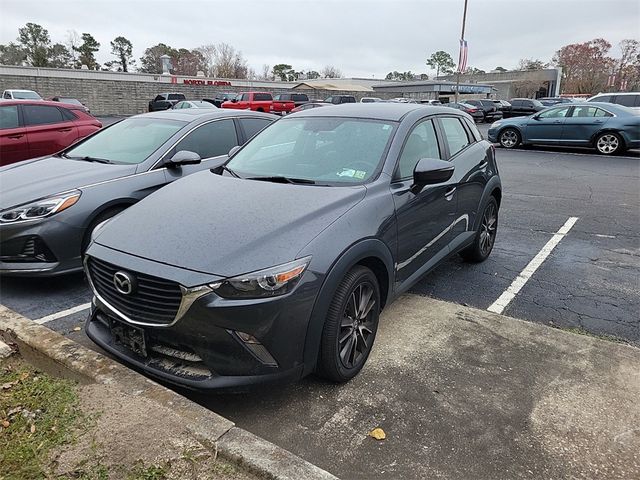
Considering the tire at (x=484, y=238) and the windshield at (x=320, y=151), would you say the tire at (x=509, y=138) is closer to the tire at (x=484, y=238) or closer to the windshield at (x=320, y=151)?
the tire at (x=484, y=238)

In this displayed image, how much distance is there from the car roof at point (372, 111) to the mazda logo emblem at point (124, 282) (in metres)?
2.28

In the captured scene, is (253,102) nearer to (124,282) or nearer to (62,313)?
(62,313)

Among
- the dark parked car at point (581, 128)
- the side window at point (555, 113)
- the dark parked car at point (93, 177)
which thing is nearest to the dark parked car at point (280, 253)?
the dark parked car at point (93, 177)

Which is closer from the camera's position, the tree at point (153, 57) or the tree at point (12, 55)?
the tree at point (12, 55)

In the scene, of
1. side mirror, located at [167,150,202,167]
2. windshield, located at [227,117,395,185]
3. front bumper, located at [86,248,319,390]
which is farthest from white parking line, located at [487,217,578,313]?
side mirror, located at [167,150,202,167]

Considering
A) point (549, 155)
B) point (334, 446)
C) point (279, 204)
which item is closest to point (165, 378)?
point (334, 446)

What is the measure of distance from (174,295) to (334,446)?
1163 millimetres

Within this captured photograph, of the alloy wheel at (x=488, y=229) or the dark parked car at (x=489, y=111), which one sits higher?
the dark parked car at (x=489, y=111)

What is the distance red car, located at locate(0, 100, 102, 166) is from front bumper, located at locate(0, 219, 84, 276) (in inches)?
183

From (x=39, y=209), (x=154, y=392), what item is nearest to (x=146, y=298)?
(x=154, y=392)

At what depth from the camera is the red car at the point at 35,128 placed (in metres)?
7.89

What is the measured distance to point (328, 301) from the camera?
8.73 feet

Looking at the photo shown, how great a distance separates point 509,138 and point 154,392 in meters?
16.3

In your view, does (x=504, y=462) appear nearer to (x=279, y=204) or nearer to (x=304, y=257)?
(x=304, y=257)
